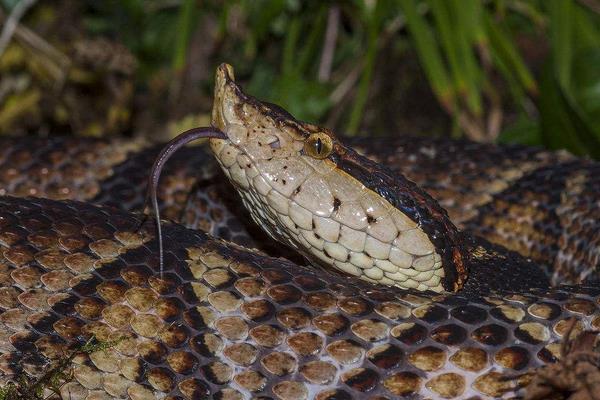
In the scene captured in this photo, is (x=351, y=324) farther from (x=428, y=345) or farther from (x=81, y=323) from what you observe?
(x=81, y=323)

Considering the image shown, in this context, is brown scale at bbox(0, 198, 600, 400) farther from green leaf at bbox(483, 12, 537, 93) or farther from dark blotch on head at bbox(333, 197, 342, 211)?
green leaf at bbox(483, 12, 537, 93)

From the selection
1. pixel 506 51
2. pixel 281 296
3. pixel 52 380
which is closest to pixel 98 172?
pixel 52 380

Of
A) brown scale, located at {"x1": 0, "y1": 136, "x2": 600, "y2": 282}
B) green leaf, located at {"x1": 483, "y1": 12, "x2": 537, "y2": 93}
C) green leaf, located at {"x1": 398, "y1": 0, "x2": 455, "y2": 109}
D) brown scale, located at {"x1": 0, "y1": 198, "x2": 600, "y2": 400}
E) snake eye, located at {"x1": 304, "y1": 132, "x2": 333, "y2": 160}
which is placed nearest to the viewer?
brown scale, located at {"x1": 0, "y1": 198, "x2": 600, "y2": 400}

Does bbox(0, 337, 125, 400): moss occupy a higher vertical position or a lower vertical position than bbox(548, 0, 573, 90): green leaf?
lower

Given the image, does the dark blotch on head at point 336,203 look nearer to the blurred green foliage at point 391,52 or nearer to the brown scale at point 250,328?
the brown scale at point 250,328

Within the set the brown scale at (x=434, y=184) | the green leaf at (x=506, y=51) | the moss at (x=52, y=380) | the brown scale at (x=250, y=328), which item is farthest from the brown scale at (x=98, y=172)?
the green leaf at (x=506, y=51)

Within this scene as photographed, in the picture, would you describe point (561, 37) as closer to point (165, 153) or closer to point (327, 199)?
point (327, 199)

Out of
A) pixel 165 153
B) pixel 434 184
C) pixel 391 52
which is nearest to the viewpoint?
pixel 165 153

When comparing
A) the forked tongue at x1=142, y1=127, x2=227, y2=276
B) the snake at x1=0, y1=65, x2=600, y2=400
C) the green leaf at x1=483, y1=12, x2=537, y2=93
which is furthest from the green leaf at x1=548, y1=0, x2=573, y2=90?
the forked tongue at x1=142, y1=127, x2=227, y2=276
